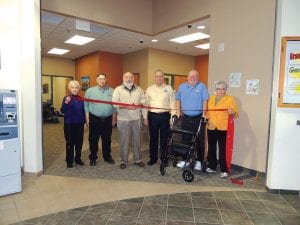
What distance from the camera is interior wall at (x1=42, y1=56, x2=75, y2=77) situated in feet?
36.9

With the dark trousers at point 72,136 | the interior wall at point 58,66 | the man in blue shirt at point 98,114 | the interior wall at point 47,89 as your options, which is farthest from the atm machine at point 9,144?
the interior wall at point 47,89

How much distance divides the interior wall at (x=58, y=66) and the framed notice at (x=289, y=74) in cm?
1050

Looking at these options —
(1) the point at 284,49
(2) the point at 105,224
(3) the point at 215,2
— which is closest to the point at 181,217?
(2) the point at 105,224

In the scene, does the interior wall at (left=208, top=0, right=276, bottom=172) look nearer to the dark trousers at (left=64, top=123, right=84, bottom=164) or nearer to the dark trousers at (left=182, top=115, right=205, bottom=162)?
the dark trousers at (left=182, top=115, right=205, bottom=162)

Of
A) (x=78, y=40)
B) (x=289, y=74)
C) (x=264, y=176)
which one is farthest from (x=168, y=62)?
(x=289, y=74)

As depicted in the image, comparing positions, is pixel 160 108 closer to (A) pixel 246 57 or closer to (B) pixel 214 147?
(B) pixel 214 147

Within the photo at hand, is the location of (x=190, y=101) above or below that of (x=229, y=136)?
above

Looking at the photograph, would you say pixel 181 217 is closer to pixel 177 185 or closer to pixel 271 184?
pixel 177 185

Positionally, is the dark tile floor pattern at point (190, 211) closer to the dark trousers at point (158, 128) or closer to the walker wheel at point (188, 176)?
the walker wheel at point (188, 176)

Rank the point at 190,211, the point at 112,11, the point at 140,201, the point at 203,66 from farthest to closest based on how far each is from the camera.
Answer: the point at 203,66, the point at 112,11, the point at 140,201, the point at 190,211

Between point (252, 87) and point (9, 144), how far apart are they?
3457mm

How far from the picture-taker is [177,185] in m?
3.26

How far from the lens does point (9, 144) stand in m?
2.85

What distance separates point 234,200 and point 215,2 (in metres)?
3.38
